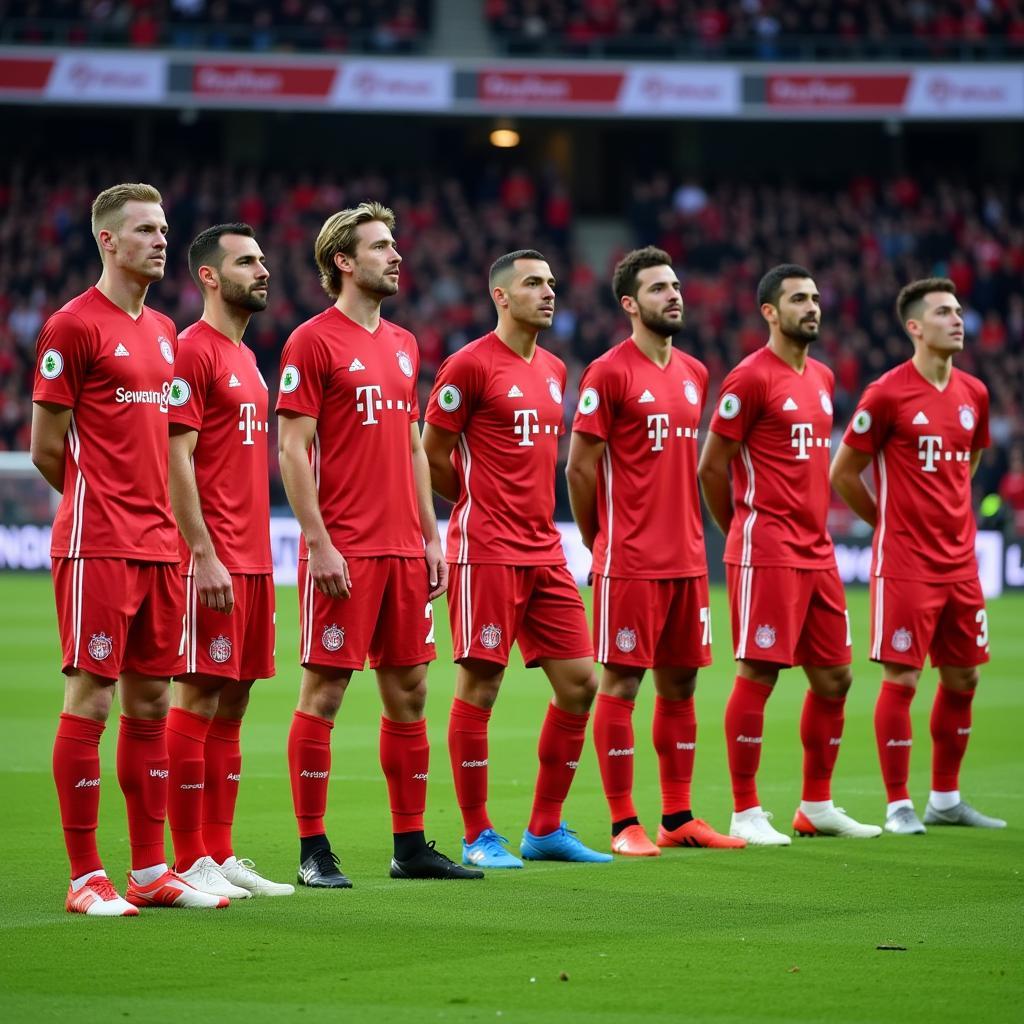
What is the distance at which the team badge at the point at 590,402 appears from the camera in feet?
27.2

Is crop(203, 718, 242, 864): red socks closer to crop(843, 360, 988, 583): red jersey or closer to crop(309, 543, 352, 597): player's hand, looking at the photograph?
crop(309, 543, 352, 597): player's hand

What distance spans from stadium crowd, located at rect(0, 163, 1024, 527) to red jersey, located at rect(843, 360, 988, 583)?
1916cm

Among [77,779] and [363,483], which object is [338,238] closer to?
[363,483]

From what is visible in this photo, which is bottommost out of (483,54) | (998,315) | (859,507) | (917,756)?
(917,756)

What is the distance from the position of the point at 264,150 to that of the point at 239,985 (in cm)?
3434

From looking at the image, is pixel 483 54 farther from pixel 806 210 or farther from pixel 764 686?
pixel 764 686

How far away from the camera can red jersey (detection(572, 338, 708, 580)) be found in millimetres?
8273

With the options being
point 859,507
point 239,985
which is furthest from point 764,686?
point 239,985

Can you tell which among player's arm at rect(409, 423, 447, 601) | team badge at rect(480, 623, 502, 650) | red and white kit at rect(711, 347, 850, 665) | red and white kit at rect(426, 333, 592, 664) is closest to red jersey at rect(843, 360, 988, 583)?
red and white kit at rect(711, 347, 850, 665)

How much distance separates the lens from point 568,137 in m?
38.4

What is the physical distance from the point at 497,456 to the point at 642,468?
794 millimetres

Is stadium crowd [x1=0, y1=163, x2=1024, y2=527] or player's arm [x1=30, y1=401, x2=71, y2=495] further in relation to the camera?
stadium crowd [x1=0, y1=163, x2=1024, y2=527]

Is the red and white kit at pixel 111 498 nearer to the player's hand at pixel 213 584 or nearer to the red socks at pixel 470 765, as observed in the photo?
the player's hand at pixel 213 584

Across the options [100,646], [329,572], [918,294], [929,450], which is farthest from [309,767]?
[918,294]
